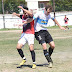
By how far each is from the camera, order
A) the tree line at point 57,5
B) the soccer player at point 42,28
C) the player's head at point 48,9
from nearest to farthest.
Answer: the player's head at point 48,9 < the soccer player at point 42,28 < the tree line at point 57,5

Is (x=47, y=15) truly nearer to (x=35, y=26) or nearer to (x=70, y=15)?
(x=35, y=26)

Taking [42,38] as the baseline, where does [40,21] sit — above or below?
above

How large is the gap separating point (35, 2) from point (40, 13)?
221 ft

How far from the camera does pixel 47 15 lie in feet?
29.0

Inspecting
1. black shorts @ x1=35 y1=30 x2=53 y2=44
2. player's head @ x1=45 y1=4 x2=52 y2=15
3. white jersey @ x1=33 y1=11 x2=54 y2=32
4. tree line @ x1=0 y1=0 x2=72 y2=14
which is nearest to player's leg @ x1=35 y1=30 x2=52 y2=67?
black shorts @ x1=35 y1=30 x2=53 y2=44

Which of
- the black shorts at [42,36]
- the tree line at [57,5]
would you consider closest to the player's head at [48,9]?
the black shorts at [42,36]

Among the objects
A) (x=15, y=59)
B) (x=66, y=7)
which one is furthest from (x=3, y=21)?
(x=15, y=59)

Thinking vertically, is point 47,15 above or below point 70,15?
above

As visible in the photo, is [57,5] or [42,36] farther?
[57,5]

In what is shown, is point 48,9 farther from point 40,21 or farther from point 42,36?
point 42,36

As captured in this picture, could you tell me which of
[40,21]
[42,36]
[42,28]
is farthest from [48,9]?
[42,36]

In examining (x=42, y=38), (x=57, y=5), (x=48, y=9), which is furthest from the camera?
(x=57, y=5)

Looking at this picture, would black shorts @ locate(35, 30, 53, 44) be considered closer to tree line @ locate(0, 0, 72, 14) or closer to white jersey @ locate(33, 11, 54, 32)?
white jersey @ locate(33, 11, 54, 32)

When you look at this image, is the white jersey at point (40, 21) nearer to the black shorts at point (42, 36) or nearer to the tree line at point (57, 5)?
the black shorts at point (42, 36)
